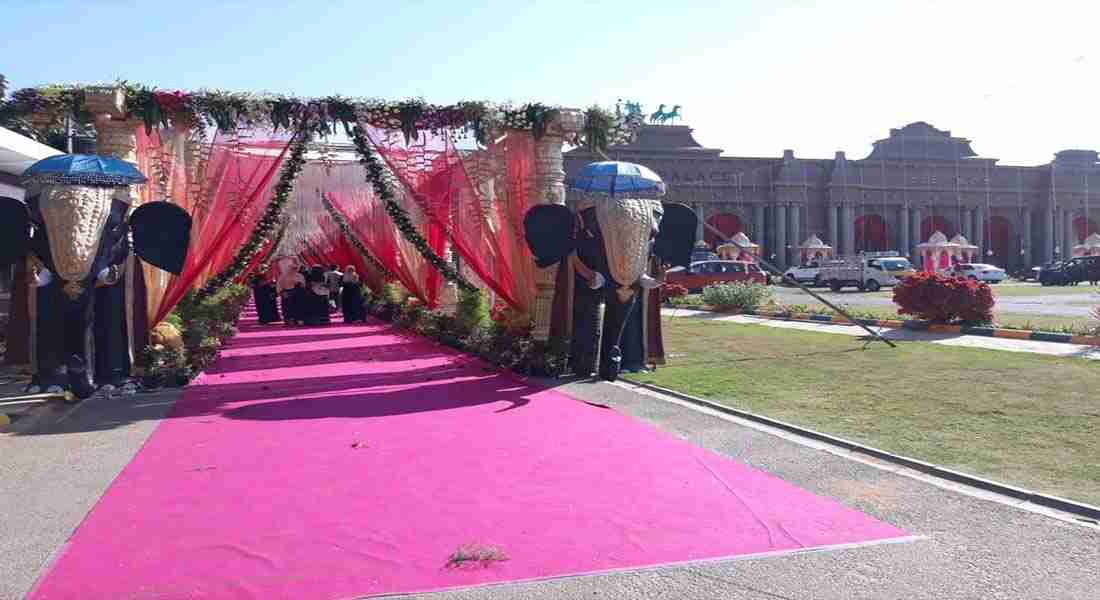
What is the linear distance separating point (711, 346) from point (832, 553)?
9636mm

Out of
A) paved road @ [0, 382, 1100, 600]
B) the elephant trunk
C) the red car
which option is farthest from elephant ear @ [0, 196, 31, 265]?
the red car

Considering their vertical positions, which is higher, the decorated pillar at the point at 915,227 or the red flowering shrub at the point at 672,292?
the decorated pillar at the point at 915,227

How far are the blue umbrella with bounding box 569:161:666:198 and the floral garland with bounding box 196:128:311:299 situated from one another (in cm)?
358

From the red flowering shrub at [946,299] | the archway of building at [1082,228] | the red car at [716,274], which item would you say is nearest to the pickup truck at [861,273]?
the red car at [716,274]

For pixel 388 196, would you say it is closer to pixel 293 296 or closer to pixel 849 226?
pixel 293 296

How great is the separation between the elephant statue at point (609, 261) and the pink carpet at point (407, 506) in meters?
1.80

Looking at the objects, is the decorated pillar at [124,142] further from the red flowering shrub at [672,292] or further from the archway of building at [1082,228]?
the archway of building at [1082,228]

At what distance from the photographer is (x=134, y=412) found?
8.75m

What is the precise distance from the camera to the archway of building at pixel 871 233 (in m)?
60.9

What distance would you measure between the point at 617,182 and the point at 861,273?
2757 cm

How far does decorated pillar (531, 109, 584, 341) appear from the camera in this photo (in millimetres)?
11430

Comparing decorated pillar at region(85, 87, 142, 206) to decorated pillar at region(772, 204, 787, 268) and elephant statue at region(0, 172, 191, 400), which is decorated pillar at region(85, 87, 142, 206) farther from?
decorated pillar at region(772, 204, 787, 268)

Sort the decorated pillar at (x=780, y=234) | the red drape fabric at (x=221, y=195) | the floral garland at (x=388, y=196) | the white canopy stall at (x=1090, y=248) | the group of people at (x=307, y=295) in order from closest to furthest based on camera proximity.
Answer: the red drape fabric at (x=221, y=195)
the floral garland at (x=388, y=196)
the group of people at (x=307, y=295)
the white canopy stall at (x=1090, y=248)
the decorated pillar at (x=780, y=234)


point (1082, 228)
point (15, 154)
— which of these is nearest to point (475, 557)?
point (15, 154)
